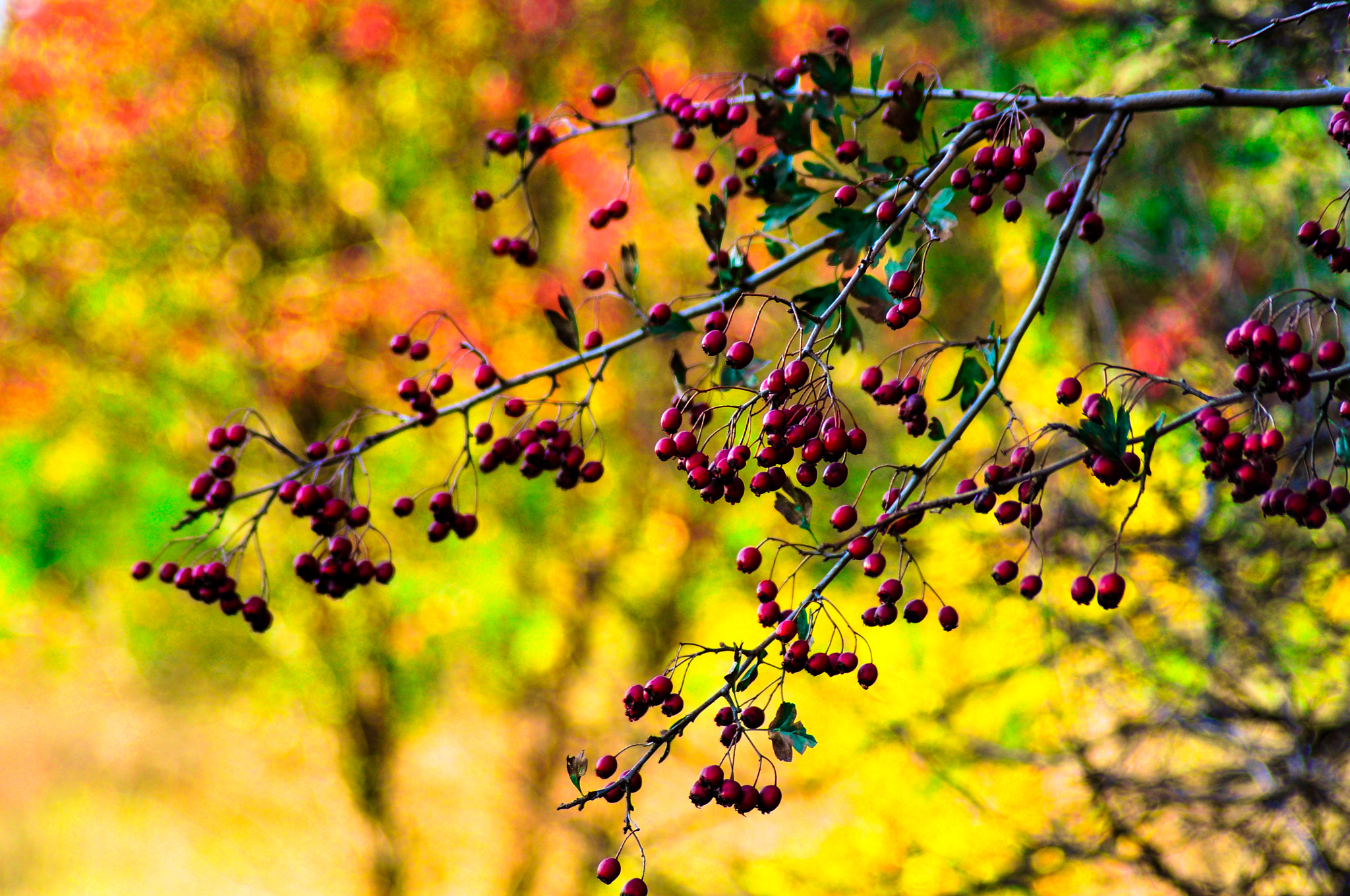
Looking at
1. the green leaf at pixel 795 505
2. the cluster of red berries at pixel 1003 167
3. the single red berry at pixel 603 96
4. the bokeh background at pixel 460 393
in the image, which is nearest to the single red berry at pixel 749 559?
the green leaf at pixel 795 505

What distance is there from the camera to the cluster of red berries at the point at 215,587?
113 cm

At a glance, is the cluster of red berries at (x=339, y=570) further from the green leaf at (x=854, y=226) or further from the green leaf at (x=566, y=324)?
the green leaf at (x=854, y=226)

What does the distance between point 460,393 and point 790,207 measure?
3709mm

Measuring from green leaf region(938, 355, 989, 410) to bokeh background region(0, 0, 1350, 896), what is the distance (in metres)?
1.71

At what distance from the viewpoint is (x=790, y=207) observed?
105cm

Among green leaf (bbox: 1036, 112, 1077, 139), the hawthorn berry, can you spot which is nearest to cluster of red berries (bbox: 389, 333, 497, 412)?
the hawthorn berry

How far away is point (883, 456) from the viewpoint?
12.4ft

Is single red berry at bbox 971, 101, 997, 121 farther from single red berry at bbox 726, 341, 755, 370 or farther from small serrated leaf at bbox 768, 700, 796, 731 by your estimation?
small serrated leaf at bbox 768, 700, 796, 731

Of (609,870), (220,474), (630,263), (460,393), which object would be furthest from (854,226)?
(460,393)

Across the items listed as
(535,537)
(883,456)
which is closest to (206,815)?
(535,537)

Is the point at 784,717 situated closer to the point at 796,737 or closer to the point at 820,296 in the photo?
the point at 796,737

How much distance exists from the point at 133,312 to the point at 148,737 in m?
3.09

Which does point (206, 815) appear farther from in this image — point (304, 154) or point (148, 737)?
point (304, 154)

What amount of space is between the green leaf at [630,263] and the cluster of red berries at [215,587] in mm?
562
